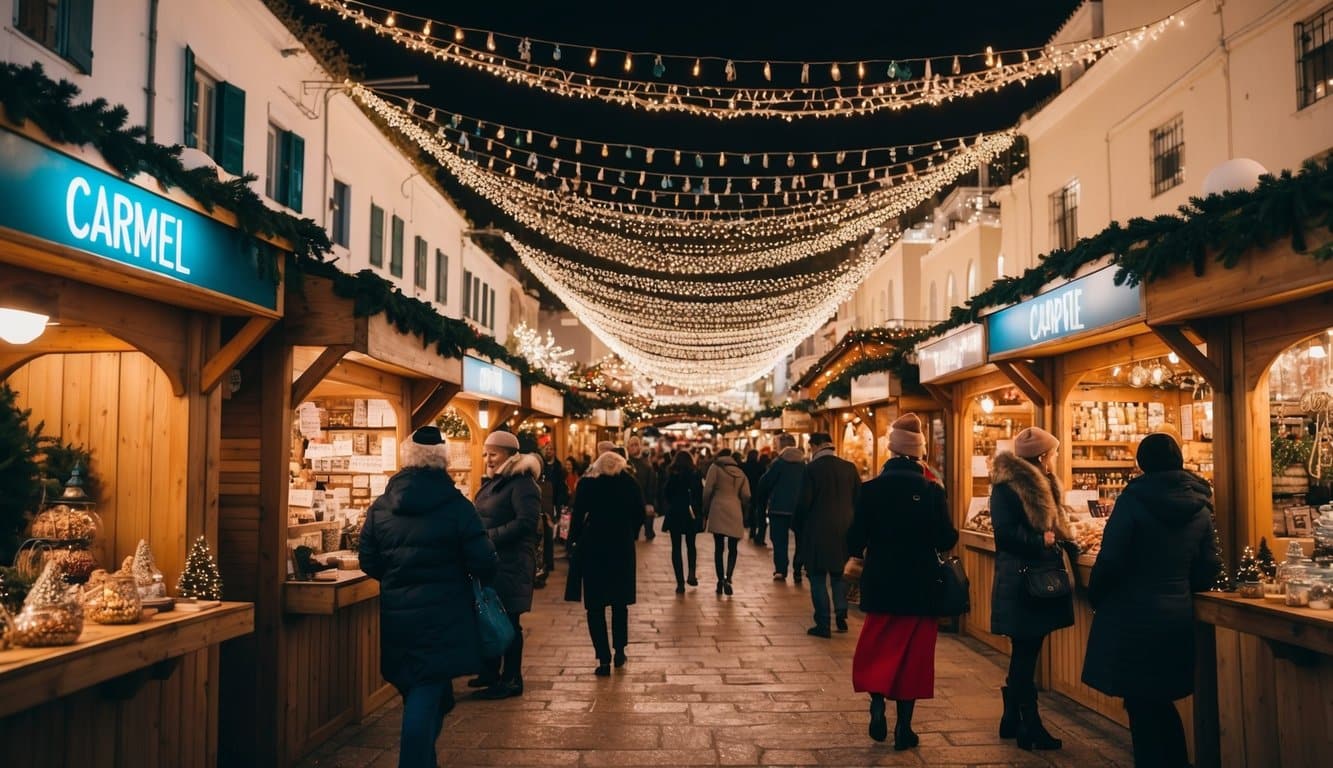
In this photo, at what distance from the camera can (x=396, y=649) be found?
460 centimetres

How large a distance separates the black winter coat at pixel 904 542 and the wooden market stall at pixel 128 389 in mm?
3381

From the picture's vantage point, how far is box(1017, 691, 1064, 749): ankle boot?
5.76 m

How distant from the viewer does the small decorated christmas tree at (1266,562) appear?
5086 millimetres

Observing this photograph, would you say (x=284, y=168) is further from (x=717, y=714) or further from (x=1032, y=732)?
(x=1032, y=732)

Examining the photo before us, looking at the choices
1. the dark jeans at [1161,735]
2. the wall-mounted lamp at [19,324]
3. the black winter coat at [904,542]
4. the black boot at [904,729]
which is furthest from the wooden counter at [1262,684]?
the wall-mounted lamp at [19,324]

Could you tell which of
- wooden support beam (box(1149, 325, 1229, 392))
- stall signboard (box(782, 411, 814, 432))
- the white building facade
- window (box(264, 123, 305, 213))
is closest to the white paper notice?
the white building facade

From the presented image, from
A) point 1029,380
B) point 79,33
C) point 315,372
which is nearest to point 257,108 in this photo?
point 79,33

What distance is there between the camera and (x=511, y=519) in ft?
22.6

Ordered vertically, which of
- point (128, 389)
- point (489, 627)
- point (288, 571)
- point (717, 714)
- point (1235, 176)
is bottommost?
point (717, 714)

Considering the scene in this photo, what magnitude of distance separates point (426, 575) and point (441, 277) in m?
18.4

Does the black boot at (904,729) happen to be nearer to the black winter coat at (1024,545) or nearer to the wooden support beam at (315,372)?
the black winter coat at (1024,545)

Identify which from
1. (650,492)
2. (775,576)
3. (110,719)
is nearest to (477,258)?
(650,492)

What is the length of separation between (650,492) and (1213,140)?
12.1 meters

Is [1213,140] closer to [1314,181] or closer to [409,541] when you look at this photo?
[1314,181]
